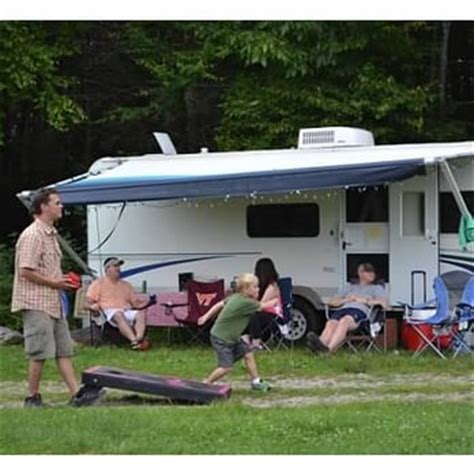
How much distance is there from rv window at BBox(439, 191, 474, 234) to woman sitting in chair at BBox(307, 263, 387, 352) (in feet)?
2.99

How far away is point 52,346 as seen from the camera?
8672 mm

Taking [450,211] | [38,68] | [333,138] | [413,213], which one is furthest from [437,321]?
[38,68]

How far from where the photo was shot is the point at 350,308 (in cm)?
1232

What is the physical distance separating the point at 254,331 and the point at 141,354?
1208 millimetres

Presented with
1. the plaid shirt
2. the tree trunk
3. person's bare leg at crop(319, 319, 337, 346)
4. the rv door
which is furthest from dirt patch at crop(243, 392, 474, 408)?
the tree trunk

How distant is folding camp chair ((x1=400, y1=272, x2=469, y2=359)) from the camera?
11.8 metres

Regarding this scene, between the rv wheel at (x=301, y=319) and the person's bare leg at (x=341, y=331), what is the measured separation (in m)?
1.31

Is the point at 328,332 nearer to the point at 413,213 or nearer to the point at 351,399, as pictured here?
the point at 413,213

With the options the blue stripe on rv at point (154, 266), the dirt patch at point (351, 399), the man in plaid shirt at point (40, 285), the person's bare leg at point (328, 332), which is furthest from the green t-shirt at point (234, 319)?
the blue stripe on rv at point (154, 266)

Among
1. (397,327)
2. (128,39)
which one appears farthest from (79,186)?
(128,39)

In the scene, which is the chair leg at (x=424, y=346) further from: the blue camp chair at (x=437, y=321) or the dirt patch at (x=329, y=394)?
the dirt patch at (x=329, y=394)

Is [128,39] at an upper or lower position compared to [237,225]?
upper

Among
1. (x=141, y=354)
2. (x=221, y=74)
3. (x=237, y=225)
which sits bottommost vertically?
(x=141, y=354)

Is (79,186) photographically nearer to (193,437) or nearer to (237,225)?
(237,225)
